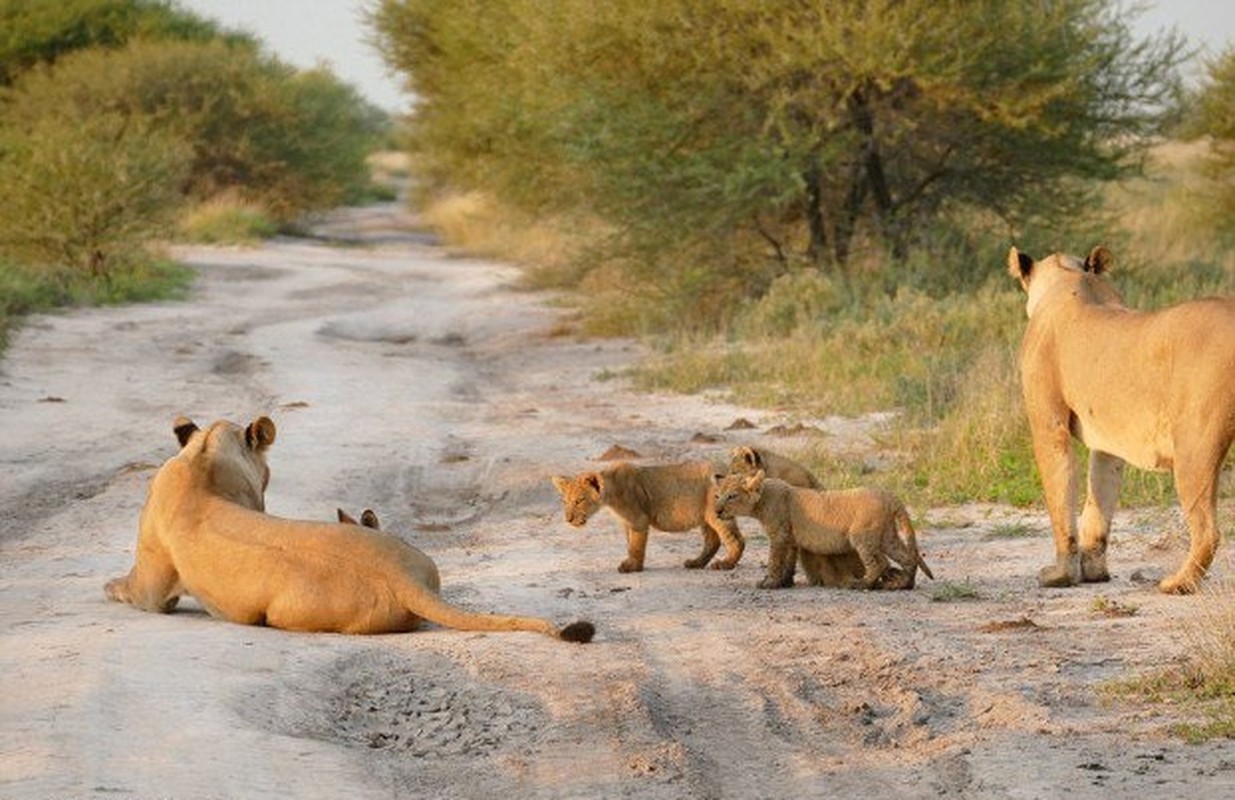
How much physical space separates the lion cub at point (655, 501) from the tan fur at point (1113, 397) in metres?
1.47

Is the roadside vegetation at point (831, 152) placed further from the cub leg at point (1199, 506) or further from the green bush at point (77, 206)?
the cub leg at point (1199, 506)

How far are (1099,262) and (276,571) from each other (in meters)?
3.79

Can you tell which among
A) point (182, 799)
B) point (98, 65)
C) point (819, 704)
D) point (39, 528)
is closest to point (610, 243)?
point (39, 528)

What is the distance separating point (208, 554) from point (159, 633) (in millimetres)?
530

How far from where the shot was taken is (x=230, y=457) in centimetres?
867

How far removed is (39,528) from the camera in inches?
439

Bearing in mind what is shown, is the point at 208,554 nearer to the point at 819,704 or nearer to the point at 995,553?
the point at 819,704

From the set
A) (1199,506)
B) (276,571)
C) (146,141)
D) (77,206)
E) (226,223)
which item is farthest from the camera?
(226,223)

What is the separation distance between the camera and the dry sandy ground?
5.98m

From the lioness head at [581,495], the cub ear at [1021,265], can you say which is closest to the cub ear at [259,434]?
the lioness head at [581,495]

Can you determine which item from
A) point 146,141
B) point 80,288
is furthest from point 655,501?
point 146,141


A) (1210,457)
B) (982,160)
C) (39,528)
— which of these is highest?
(982,160)

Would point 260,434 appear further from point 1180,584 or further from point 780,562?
point 1180,584

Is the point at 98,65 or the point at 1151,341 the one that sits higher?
the point at 98,65
